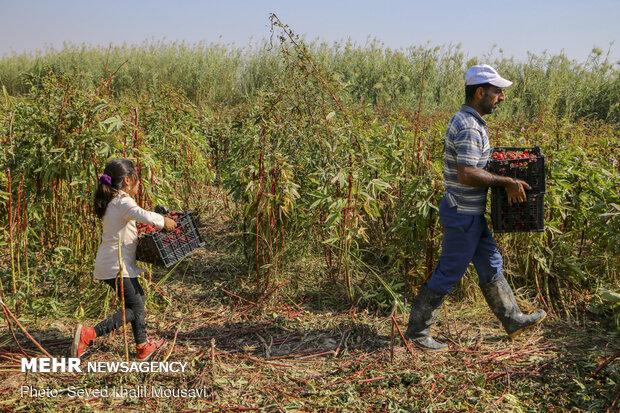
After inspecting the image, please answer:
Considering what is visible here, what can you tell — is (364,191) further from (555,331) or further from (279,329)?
(555,331)

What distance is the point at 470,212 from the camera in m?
2.67

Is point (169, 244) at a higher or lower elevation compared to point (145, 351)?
higher

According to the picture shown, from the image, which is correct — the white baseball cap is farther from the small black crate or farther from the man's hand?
the small black crate

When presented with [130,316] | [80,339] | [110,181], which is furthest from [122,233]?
[80,339]

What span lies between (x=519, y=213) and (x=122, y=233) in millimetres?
2149

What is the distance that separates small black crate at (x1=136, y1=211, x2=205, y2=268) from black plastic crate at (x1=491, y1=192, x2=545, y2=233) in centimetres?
169

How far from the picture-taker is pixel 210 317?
3.31m

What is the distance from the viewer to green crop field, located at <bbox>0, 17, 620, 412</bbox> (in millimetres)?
2486

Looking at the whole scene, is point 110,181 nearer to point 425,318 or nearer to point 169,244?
point 169,244

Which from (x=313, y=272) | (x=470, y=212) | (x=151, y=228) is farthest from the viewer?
(x=313, y=272)

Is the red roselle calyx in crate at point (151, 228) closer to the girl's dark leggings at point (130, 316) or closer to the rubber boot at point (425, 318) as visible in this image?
the girl's dark leggings at point (130, 316)

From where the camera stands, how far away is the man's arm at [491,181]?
256cm

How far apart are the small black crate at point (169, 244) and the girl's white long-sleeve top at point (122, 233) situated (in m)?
0.07

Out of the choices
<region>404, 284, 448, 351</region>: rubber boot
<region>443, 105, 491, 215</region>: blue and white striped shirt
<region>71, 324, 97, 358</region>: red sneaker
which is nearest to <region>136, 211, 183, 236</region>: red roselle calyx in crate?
<region>71, 324, 97, 358</region>: red sneaker
